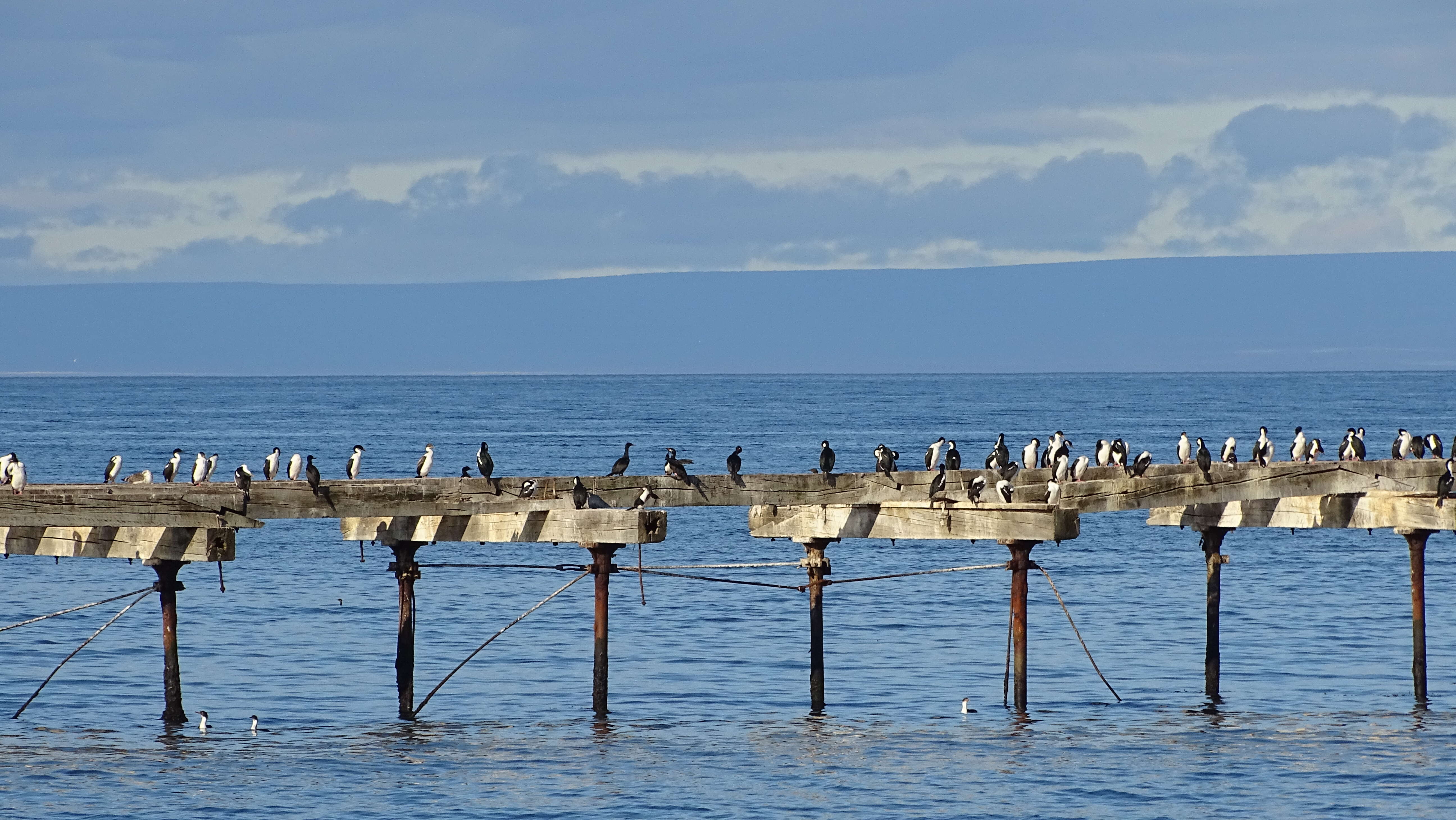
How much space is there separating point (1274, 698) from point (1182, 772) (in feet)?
19.9

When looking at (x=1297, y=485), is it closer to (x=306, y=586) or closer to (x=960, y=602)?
(x=960, y=602)

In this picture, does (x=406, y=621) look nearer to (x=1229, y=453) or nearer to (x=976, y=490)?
(x=976, y=490)

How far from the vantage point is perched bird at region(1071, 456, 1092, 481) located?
108ft

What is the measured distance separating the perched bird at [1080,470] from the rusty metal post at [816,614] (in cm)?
550

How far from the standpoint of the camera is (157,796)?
82.2 ft

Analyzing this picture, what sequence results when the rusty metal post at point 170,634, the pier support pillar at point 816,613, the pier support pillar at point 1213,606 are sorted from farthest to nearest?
the pier support pillar at point 1213,606, the pier support pillar at point 816,613, the rusty metal post at point 170,634

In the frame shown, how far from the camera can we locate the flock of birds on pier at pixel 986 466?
2838 centimetres

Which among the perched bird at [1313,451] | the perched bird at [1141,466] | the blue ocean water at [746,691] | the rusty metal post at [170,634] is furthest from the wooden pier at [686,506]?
the perched bird at [1313,451]

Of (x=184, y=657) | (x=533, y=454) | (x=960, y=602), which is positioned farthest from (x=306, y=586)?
(x=533, y=454)

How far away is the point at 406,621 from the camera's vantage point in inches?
1162

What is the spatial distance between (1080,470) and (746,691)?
A: 710 cm

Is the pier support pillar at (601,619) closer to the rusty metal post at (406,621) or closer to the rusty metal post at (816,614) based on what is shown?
the rusty metal post at (406,621)

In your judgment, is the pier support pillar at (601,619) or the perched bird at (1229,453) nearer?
the pier support pillar at (601,619)

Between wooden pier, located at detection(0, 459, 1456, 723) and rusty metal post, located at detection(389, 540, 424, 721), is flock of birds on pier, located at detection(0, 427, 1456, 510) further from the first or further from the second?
rusty metal post, located at detection(389, 540, 424, 721)
